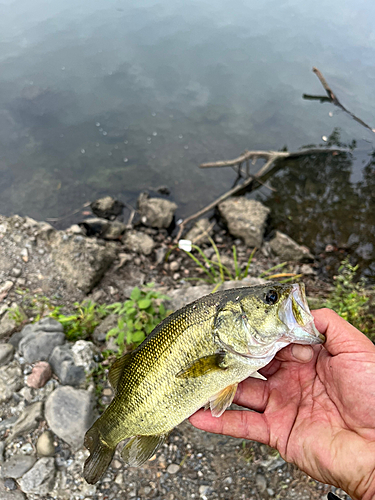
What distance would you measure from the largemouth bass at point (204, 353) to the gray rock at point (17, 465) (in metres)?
1.49

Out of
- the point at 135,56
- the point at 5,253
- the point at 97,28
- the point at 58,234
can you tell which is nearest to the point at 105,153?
the point at 58,234

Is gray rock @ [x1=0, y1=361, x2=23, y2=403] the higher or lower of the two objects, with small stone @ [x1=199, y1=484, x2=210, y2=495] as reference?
higher

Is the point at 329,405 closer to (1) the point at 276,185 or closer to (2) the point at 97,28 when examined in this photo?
(1) the point at 276,185

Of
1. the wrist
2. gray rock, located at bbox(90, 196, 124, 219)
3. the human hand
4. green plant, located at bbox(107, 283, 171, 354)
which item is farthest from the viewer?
gray rock, located at bbox(90, 196, 124, 219)

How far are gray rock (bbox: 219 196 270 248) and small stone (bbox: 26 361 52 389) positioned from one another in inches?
210

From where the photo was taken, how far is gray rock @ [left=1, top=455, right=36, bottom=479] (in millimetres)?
3428

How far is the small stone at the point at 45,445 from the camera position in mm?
3586

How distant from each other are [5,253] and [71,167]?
4669 millimetres

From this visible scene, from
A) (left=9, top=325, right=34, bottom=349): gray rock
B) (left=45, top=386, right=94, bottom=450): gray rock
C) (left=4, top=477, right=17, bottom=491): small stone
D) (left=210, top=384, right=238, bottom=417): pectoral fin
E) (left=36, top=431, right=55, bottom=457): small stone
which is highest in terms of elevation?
(left=210, top=384, right=238, bottom=417): pectoral fin

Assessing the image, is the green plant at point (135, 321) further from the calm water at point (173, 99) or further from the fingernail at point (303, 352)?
the calm water at point (173, 99)

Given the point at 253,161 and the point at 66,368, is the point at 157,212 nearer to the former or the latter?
the point at 253,161

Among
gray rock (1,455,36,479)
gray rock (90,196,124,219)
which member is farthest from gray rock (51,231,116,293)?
gray rock (1,455,36,479)

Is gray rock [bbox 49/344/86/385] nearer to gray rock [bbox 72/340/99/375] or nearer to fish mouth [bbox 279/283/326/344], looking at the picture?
gray rock [bbox 72/340/99/375]

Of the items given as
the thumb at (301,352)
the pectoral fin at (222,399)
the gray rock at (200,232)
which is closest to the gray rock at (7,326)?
the pectoral fin at (222,399)
